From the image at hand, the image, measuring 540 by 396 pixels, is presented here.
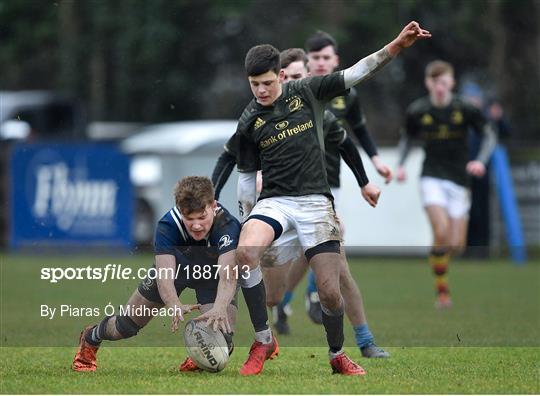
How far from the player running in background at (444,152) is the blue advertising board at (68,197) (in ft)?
20.8

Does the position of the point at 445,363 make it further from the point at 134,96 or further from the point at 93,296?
the point at 134,96

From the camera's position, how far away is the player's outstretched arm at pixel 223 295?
22.6 ft

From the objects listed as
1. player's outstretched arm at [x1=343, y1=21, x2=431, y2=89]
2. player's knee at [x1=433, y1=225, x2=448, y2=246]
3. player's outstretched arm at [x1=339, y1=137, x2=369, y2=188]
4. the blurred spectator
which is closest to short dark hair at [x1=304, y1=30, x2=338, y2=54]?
player's outstretched arm at [x1=339, y1=137, x2=369, y2=188]

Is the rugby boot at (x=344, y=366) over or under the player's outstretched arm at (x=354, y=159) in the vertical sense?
under

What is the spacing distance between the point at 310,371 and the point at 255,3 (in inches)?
535

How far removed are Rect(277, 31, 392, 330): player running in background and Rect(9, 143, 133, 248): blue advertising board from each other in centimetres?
822

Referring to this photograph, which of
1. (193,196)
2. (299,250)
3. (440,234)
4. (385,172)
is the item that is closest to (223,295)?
(193,196)

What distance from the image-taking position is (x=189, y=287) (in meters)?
7.31

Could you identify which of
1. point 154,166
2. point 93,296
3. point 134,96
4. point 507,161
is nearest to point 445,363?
point 93,296

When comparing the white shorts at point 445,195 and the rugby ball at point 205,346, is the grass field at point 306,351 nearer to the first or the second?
the rugby ball at point 205,346

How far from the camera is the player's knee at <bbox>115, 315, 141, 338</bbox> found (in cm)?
726

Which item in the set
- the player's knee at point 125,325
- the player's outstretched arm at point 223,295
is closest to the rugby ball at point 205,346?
the player's outstretched arm at point 223,295

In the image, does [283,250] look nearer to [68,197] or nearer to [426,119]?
[426,119]

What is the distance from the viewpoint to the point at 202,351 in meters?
7.04
